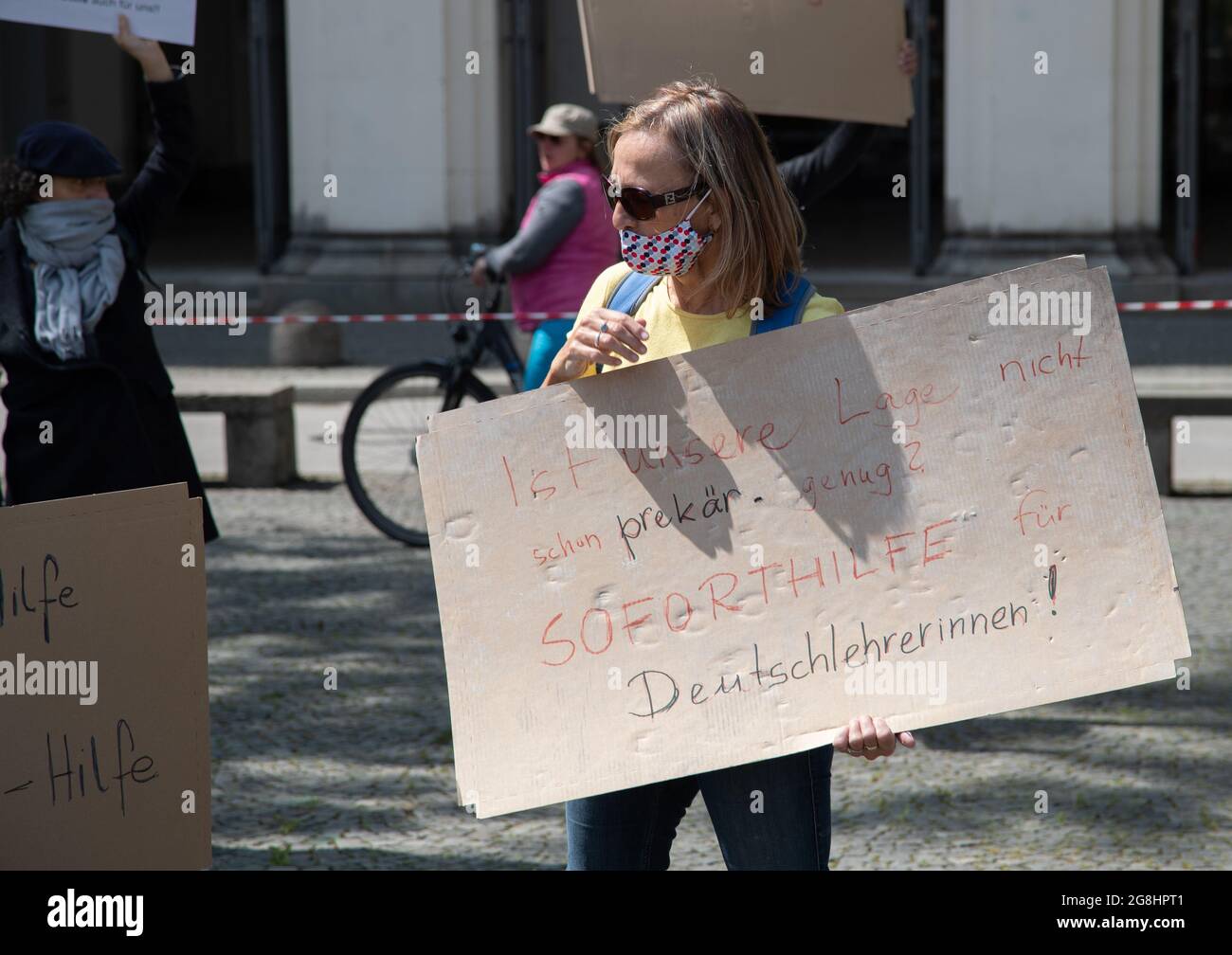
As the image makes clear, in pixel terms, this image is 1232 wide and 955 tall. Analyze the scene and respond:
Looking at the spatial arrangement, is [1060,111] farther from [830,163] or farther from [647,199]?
[647,199]

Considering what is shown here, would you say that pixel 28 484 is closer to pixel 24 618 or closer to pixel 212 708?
pixel 212 708

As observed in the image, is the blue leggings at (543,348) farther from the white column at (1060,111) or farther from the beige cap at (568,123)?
the white column at (1060,111)

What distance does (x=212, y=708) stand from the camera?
5461 mm

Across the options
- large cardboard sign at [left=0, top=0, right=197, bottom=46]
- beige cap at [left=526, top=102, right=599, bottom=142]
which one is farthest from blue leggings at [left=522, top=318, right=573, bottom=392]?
large cardboard sign at [left=0, top=0, right=197, bottom=46]

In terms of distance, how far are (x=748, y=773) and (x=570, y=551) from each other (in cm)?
44

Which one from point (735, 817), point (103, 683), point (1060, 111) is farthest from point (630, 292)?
point (1060, 111)

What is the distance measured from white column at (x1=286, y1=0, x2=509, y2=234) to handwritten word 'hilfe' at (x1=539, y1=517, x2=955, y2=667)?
12069 mm

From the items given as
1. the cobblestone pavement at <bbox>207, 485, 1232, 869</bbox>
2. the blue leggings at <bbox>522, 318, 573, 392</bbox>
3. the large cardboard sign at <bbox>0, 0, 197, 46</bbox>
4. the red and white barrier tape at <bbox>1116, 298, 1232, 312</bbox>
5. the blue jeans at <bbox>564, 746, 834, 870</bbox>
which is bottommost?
the cobblestone pavement at <bbox>207, 485, 1232, 869</bbox>

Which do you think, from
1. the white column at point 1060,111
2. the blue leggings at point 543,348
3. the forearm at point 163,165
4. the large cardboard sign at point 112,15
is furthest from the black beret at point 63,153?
the white column at point 1060,111

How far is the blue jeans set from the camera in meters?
2.69

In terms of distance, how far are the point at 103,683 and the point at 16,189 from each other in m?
2.34

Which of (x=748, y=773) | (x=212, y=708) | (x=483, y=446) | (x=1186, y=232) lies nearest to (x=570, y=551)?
(x=483, y=446)

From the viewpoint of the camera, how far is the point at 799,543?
2.59 m

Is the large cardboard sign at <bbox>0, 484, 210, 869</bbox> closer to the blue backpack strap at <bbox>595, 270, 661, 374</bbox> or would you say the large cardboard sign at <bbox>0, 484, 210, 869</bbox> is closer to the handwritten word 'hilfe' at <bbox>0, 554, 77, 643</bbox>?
the handwritten word 'hilfe' at <bbox>0, 554, 77, 643</bbox>
